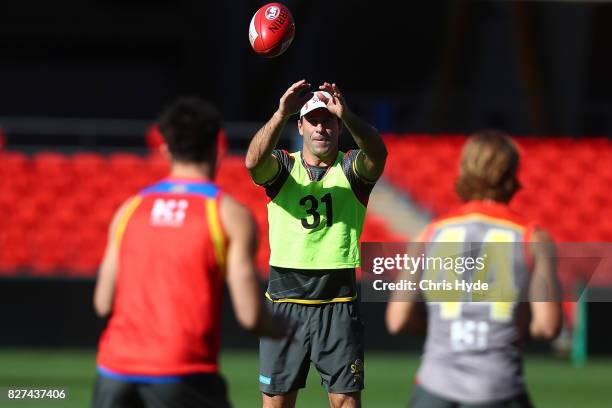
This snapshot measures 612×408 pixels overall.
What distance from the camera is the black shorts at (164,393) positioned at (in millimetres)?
3979

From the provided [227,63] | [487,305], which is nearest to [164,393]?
[487,305]

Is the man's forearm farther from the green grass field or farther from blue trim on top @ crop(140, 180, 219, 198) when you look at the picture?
the green grass field

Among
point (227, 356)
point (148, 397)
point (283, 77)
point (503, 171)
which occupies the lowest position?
point (227, 356)

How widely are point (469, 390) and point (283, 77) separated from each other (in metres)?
22.7

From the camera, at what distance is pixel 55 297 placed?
44.5ft

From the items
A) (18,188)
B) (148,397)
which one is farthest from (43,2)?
(148,397)

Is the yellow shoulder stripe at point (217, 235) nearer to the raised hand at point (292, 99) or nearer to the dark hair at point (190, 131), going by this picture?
the dark hair at point (190, 131)

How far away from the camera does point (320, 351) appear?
19.8 ft

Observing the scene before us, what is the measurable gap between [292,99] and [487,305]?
212cm

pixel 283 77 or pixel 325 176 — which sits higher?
pixel 283 77

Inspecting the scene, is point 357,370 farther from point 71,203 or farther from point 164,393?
point 71,203

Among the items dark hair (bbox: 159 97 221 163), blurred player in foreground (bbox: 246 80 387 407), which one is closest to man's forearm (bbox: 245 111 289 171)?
blurred player in foreground (bbox: 246 80 387 407)

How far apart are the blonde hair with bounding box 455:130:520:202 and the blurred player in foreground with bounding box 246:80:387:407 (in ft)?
5.82

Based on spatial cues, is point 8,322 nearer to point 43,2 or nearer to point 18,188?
point 18,188
